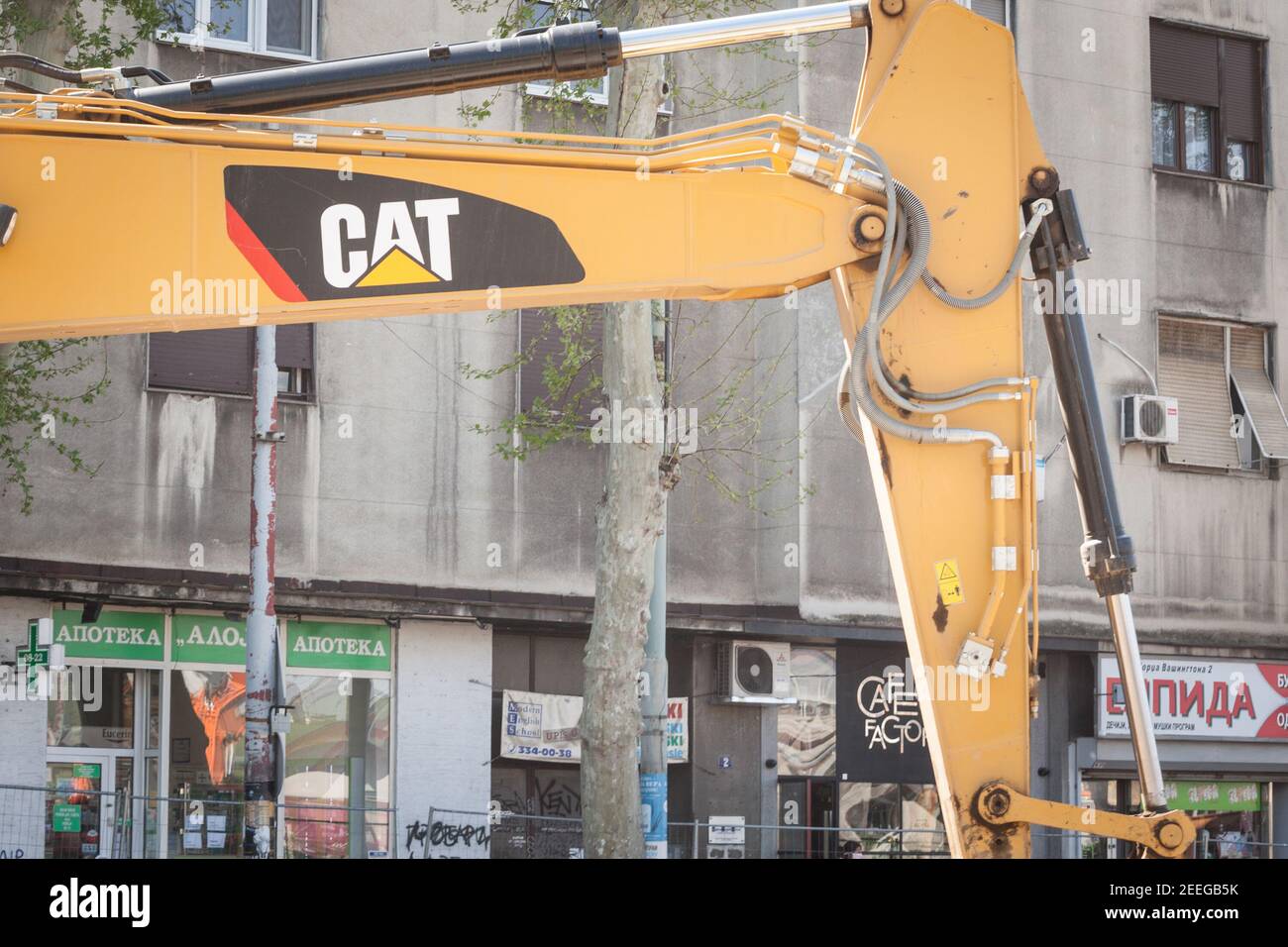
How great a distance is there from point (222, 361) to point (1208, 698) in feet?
43.7

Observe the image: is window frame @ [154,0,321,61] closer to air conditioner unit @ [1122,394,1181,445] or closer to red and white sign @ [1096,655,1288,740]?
air conditioner unit @ [1122,394,1181,445]

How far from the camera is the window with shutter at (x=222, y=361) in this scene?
18.7 metres

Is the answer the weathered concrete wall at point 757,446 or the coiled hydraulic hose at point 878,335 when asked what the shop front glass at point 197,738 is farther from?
the coiled hydraulic hose at point 878,335

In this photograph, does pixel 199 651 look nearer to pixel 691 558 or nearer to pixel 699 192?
pixel 691 558

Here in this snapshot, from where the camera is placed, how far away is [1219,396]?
24234 millimetres

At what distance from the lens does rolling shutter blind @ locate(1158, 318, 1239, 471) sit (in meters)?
23.9

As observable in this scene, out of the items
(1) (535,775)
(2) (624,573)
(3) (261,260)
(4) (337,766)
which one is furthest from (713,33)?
(1) (535,775)

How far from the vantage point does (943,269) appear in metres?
7.22

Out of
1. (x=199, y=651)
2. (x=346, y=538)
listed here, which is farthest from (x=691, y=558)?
(x=199, y=651)

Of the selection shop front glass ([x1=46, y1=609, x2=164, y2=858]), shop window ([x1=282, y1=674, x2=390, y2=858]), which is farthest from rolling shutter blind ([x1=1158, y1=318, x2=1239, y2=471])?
shop front glass ([x1=46, y1=609, x2=164, y2=858])

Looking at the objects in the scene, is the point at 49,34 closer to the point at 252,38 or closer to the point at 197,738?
the point at 252,38

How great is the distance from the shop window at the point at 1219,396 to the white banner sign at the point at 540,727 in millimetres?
8556

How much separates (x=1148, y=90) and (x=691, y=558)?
9.21m
